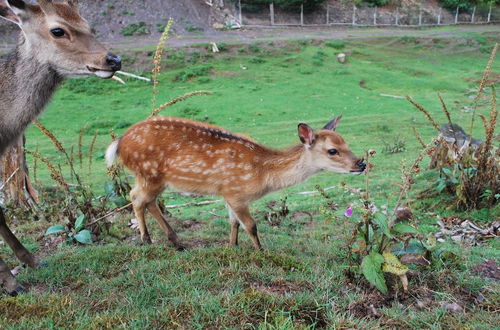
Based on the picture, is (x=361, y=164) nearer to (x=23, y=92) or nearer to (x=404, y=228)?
(x=404, y=228)

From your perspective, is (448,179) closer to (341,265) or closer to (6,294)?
(341,265)

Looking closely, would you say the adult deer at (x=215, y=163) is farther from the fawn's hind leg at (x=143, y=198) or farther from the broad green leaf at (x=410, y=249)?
the broad green leaf at (x=410, y=249)

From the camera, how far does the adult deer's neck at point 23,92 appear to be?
4.26 metres

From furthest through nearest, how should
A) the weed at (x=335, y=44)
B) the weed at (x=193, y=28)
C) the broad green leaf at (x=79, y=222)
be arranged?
the weed at (x=193, y=28)
the weed at (x=335, y=44)
the broad green leaf at (x=79, y=222)

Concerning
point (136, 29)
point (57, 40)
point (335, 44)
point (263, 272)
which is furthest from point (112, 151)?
point (136, 29)

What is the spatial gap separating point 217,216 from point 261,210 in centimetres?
78

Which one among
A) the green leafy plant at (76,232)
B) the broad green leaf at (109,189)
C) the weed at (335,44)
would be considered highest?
the broad green leaf at (109,189)

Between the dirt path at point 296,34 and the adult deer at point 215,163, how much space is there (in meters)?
21.0

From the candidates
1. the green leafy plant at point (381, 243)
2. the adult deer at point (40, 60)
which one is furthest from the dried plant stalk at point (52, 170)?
the green leafy plant at point (381, 243)

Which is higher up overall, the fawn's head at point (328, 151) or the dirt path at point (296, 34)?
the fawn's head at point (328, 151)

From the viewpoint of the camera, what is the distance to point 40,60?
424 cm

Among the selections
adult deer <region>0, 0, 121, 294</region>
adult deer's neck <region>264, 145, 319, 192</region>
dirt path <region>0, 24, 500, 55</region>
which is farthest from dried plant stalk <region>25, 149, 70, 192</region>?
dirt path <region>0, 24, 500, 55</region>

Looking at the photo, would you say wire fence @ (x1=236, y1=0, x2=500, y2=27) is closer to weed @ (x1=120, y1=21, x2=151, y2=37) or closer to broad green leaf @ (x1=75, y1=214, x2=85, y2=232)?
weed @ (x1=120, y1=21, x2=151, y2=37)

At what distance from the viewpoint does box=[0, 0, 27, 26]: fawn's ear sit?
4.07m
